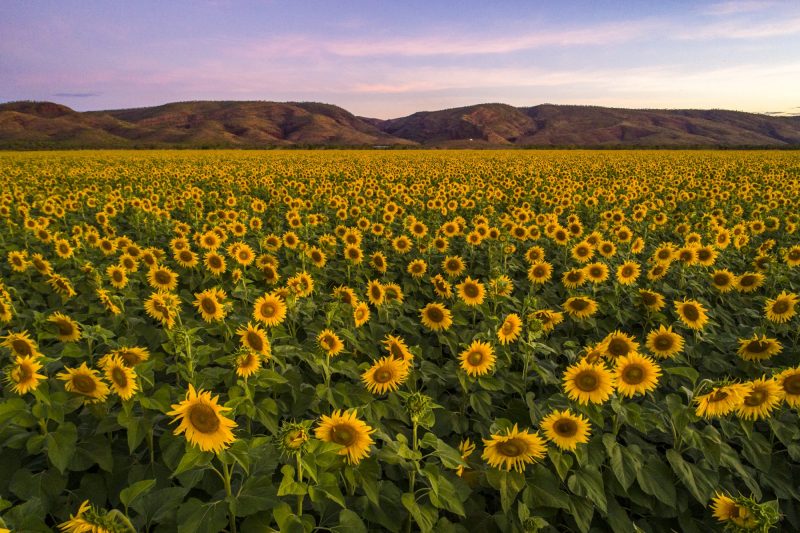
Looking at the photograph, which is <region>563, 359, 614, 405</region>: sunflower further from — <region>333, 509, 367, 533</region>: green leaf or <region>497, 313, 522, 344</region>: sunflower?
<region>333, 509, 367, 533</region>: green leaf

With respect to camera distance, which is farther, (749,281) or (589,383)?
(749,281)

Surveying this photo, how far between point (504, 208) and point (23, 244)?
13707mm

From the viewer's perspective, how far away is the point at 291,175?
76.9 feet

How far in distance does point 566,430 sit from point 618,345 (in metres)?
1.17

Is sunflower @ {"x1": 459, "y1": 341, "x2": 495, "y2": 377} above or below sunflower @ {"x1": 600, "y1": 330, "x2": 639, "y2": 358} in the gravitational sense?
below

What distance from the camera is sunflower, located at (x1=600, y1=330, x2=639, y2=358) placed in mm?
3793

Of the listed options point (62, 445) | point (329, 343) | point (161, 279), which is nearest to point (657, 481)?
point (329, 343)

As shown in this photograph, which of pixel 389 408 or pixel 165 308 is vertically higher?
pixel 165 308

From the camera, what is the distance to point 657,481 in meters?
3.17

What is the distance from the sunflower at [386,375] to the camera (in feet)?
12.6

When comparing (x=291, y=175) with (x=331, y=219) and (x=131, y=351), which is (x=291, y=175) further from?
(x=131, y=351)

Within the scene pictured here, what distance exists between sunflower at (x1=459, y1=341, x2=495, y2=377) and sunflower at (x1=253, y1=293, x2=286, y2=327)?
7.13ft

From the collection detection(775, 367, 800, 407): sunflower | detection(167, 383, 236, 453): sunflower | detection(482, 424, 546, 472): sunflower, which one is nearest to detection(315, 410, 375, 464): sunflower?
detection(167, 383, 236, 453): sunflower

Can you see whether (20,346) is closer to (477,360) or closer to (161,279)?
(161,279)
